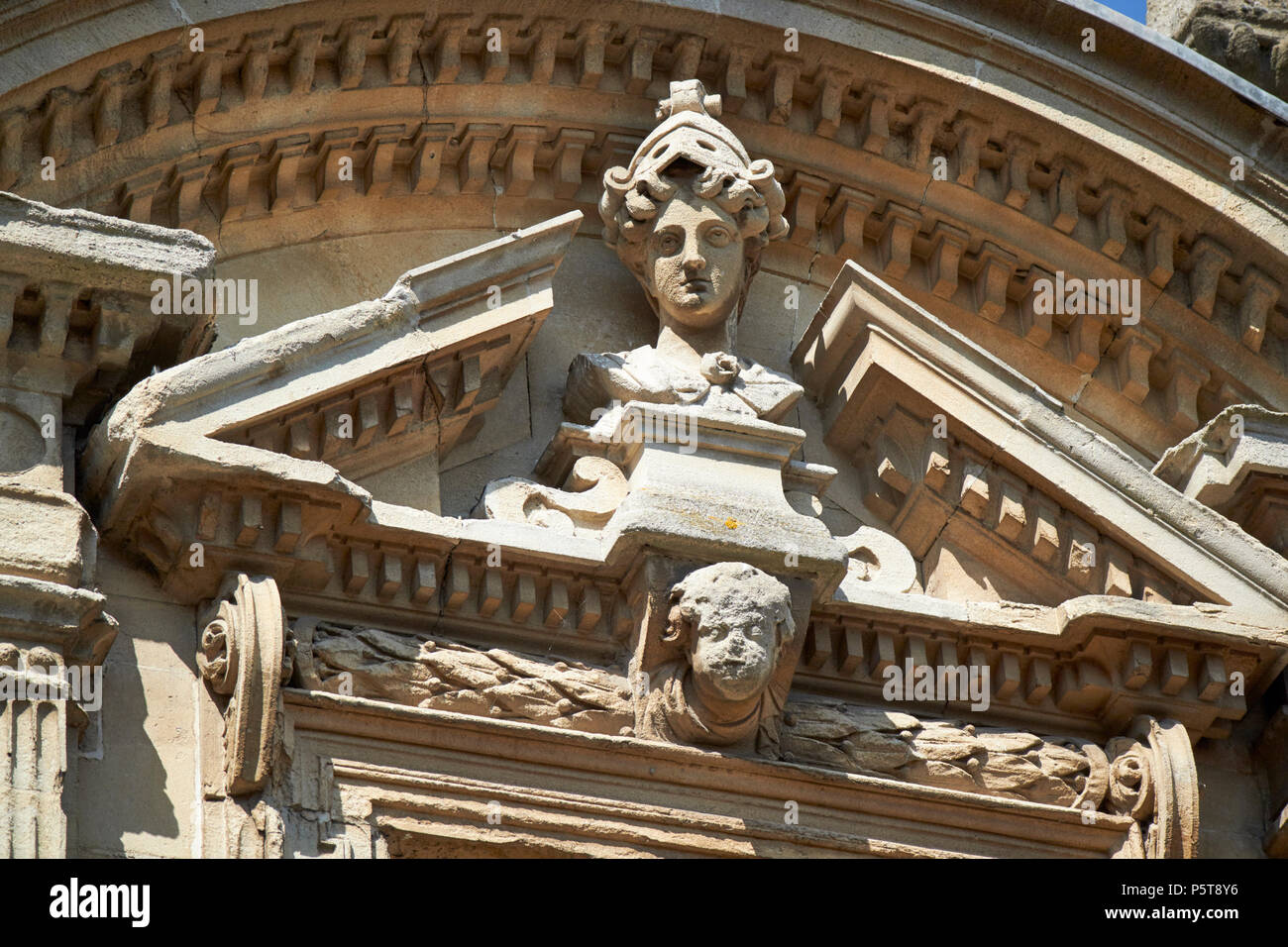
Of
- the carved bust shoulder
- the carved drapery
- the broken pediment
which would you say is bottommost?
the carved drapery

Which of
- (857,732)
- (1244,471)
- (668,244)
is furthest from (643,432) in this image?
(1244,471)

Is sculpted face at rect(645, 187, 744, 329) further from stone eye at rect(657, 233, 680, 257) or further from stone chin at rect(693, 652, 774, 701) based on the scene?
stone chin at rect(693, 652, 774, 701)

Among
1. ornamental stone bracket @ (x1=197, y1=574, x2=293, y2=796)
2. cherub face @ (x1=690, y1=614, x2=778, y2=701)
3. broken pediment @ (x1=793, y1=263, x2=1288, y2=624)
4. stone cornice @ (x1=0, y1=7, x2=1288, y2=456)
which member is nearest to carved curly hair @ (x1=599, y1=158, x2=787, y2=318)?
broken pediment @ (x1=793, y1=263, x2=1288, y2=624)

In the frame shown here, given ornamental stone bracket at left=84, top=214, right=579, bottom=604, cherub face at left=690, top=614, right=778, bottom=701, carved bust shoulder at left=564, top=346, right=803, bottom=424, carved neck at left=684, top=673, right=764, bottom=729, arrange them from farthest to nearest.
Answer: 1. carved bust shoulder at left=564, top=346, right=803, bottom=424
2. carved neck at left=684, top=673, right=764, bottom=729
3. cherub face at left=690, top=614, right=778, bottom=701
4. ornamental stone bracket at left=84, top=214, right=579, bottom=604

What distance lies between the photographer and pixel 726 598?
9141 mm

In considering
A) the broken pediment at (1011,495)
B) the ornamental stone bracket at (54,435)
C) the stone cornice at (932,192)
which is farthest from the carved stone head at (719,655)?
the stone cornice at (932,192)

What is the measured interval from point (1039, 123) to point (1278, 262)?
1155 mm

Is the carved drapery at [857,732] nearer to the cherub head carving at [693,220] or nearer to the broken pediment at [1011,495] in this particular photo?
the broken pediment at [1011,495]

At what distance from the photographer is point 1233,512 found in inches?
411

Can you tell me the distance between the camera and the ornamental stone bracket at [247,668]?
28.1ft

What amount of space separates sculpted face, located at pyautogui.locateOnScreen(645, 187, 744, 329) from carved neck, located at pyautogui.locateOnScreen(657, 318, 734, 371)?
3cm

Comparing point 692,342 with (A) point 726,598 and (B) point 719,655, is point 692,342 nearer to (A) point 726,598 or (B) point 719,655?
(A) point 726,598

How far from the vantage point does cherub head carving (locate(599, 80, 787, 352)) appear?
10.2 m
